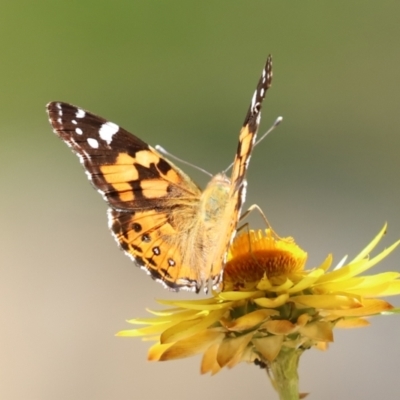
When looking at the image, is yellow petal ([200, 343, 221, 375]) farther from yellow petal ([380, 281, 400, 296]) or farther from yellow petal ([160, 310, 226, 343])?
yellow petal ([380, 281, 400, 296])

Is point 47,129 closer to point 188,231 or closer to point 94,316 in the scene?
point 94,316

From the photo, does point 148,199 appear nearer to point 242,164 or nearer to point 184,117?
point 242,164

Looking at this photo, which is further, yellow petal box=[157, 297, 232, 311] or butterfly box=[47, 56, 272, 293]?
butterfly box=[47, 56, 272, 293]

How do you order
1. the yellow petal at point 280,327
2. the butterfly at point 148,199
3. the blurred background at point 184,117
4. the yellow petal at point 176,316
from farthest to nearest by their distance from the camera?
1. the blurred background at point 184,117
2. the butterfly at point 148,199
3. the yellow petal at point 176,316
4. the yellow petal at point 280,327

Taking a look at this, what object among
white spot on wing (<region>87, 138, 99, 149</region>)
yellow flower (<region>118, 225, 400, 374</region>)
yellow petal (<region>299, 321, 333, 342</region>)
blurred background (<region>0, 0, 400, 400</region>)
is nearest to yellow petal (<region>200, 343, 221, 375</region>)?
yellow flower (<region>118, 225, 400, 374</region>)

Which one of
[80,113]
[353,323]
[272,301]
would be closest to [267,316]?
[272,301]

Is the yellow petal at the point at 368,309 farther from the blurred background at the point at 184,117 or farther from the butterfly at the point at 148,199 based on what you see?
the blurred background at the point at 184,117

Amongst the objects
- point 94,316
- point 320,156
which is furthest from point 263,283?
point 320,156

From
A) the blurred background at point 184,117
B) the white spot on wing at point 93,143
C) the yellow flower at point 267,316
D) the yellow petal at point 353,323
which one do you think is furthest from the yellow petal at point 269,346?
the blurred background at point 184,117
